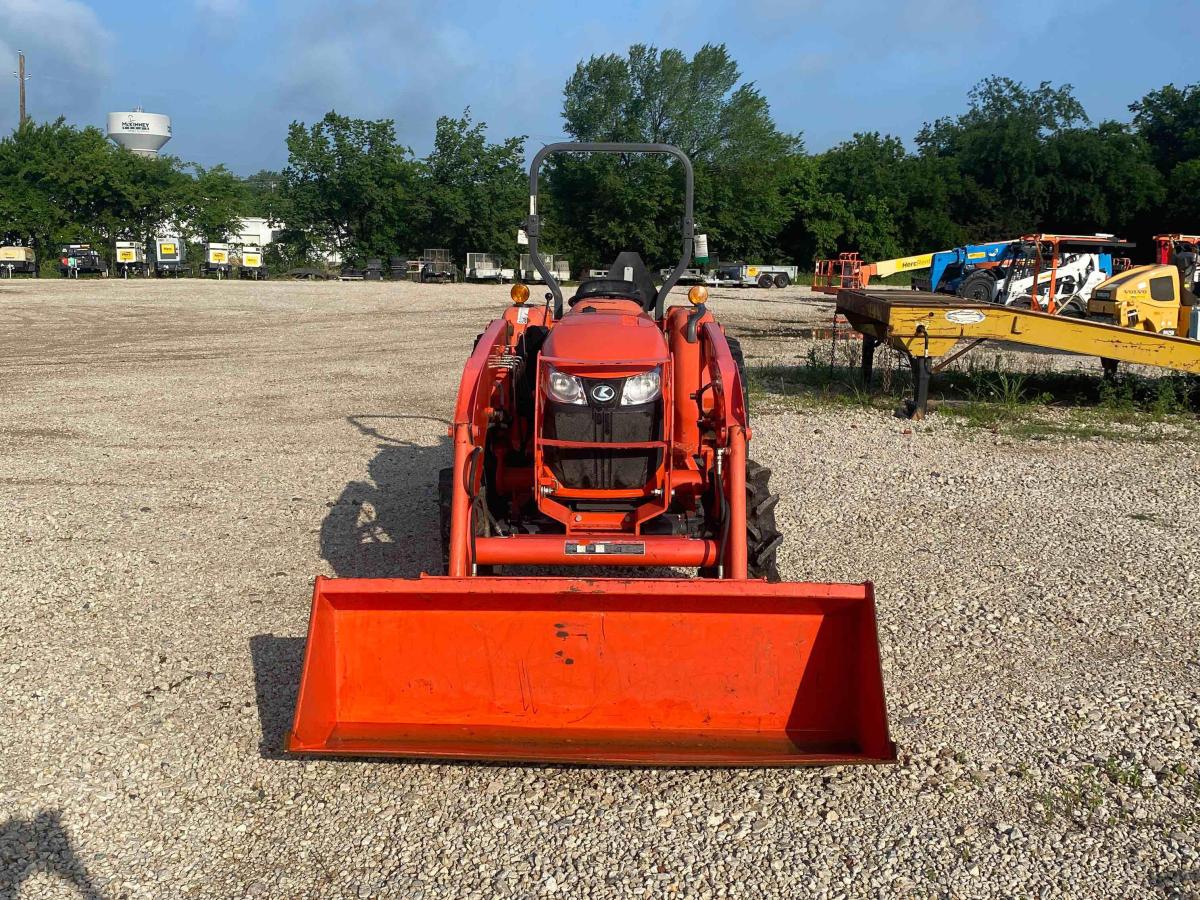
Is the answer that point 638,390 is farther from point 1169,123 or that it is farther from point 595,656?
point 1169,123

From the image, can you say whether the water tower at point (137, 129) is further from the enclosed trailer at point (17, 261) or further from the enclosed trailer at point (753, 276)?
the enclosed trailer at point (753, 276)

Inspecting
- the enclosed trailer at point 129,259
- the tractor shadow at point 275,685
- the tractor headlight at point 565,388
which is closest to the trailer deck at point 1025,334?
the tractor headlight at point 565,388

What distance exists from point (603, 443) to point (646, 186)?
51.7 meters

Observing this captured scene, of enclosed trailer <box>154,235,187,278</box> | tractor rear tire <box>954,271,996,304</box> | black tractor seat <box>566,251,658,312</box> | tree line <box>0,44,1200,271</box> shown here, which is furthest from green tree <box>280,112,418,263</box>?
black tractor seat <box>566,251,658,312</box>

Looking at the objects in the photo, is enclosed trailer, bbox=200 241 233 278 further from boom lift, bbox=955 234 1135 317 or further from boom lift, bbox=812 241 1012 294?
boom lift, bbox=955 234 1135 317

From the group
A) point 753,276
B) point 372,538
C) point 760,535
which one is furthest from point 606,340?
point 753,276

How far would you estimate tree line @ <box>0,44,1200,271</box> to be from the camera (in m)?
48.9

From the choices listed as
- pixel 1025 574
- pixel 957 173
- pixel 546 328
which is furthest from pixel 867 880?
pixel 957 173

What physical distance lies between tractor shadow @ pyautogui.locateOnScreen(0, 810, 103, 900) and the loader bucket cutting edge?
34.9 inches

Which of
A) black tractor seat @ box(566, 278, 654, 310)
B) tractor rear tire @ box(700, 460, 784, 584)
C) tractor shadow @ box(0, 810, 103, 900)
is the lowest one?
tractor shadow @ box(0, 810, 103, 900)

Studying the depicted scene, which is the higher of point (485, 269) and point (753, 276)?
point (485, 269)

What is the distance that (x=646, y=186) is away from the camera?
5453 centimetres

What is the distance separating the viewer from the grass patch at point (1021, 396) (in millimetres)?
10539

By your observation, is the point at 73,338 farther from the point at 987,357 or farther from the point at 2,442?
the point at 987,357
